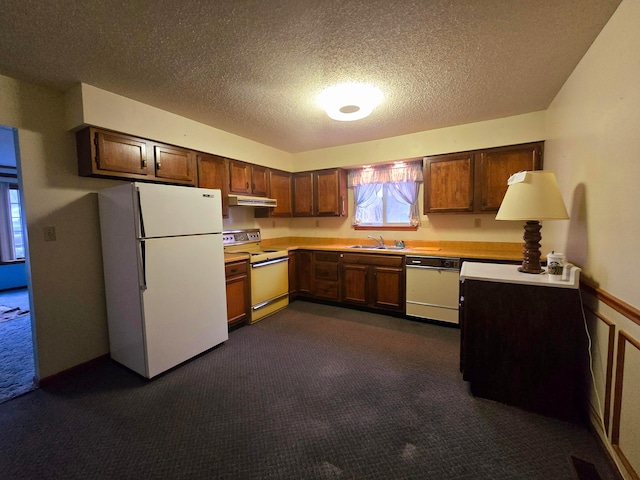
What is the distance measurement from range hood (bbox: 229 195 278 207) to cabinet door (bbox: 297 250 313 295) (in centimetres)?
91

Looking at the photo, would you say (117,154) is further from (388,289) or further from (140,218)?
(388,289)

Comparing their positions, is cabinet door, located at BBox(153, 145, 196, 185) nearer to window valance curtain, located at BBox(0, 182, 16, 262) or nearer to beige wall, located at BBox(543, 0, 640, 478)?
beige wall, located at BBox(543, 0, 640, 478)

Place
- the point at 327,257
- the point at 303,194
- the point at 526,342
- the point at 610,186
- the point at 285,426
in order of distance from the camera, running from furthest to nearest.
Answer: the point at 303,194
the point at 327,257
the point at 526,342
the point at 285,426
the point at 610,186

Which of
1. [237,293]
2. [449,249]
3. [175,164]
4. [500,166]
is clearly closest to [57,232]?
[175,164]

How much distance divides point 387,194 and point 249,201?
2101mm

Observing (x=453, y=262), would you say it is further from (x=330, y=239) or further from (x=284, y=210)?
Result: (x=284, y=210)

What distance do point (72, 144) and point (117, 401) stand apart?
2.20 metres

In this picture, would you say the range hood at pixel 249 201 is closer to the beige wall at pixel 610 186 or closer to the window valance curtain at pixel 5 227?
the beige wall at pixel 610 186

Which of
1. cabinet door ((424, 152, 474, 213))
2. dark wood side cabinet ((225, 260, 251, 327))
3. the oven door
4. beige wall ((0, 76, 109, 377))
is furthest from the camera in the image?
the oven door

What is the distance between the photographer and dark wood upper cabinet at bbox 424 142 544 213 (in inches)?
121

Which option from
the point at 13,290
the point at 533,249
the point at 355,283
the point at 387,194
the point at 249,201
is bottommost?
the point at 13,290

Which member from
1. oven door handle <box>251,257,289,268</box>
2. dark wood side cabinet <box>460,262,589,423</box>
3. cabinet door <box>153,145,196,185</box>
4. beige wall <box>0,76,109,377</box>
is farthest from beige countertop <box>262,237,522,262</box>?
beige wall <box>0,76,109,377</box>

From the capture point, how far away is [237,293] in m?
3.26

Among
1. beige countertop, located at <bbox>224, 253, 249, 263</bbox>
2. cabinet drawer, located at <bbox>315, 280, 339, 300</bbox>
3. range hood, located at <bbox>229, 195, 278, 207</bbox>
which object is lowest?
cabinet drawer, located at <bbox>315, 280, 339, 300</bbox>
